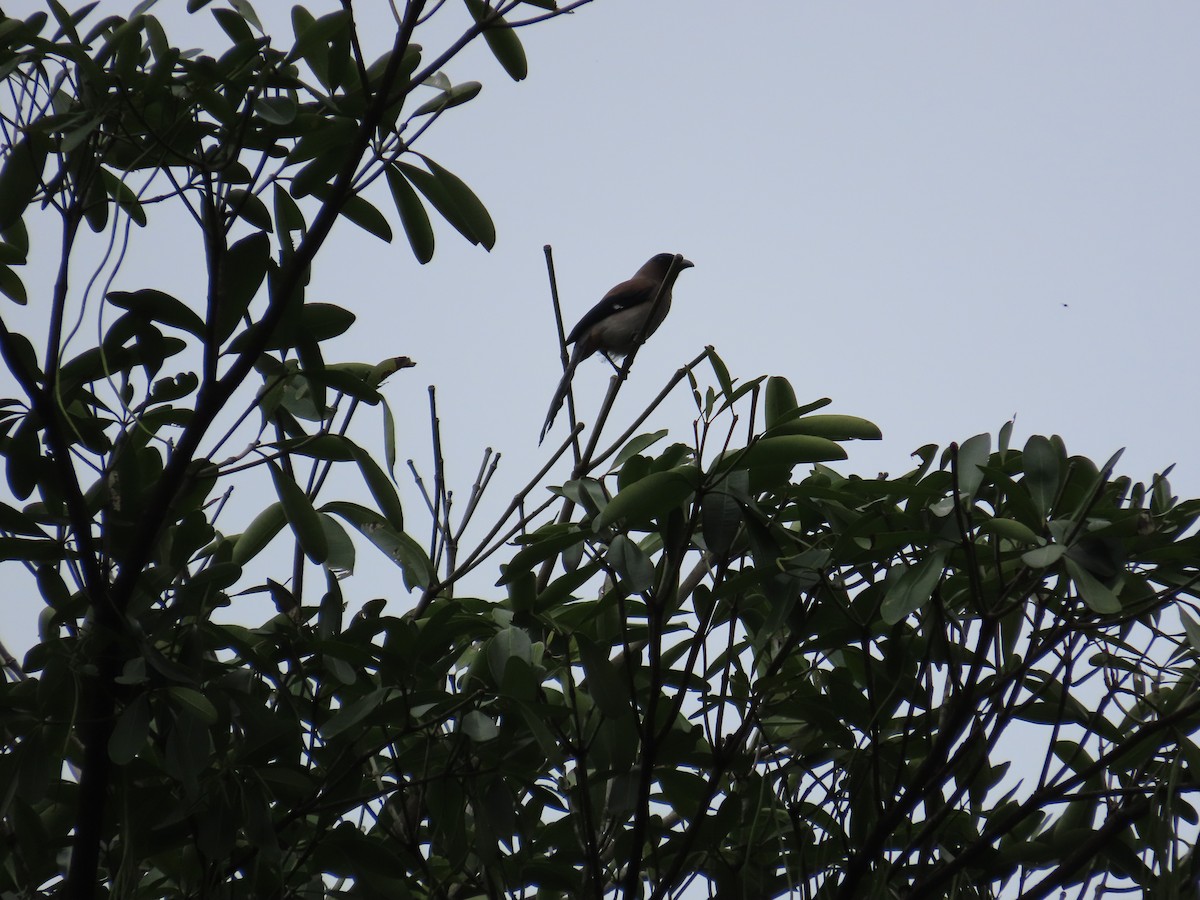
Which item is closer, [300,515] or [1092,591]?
[1092,591]

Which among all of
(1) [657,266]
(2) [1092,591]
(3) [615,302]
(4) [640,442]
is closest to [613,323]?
(3) [615,302]

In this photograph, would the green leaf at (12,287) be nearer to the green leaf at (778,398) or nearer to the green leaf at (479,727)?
the green leaf at (479,727)

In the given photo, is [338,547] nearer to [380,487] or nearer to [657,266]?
[380,487]

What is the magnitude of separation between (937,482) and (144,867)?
1.74 meters

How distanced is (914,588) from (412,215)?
3.96 ft

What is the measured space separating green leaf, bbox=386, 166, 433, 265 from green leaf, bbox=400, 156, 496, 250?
0.03 meters

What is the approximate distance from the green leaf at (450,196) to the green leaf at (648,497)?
27.5 inches

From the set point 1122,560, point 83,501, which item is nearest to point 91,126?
point 83,501

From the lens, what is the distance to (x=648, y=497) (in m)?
1.96

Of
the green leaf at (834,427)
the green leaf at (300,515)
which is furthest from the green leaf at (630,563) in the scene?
the green leaf at (300,515)

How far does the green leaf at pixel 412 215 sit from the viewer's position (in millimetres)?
2369

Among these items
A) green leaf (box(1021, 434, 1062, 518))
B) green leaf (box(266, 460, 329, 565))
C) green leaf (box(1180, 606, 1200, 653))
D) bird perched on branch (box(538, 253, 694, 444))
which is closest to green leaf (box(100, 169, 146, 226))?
green leaf (box(266, 460, 329, 565))

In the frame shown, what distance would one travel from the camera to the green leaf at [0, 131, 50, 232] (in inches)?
83.7

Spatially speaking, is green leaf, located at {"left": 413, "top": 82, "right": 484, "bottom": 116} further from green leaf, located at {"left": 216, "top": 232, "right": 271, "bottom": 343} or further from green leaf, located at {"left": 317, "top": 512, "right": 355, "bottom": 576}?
green leaf, located at {"left": 317, "top": 512, "right": 355, "bottom": 576}
